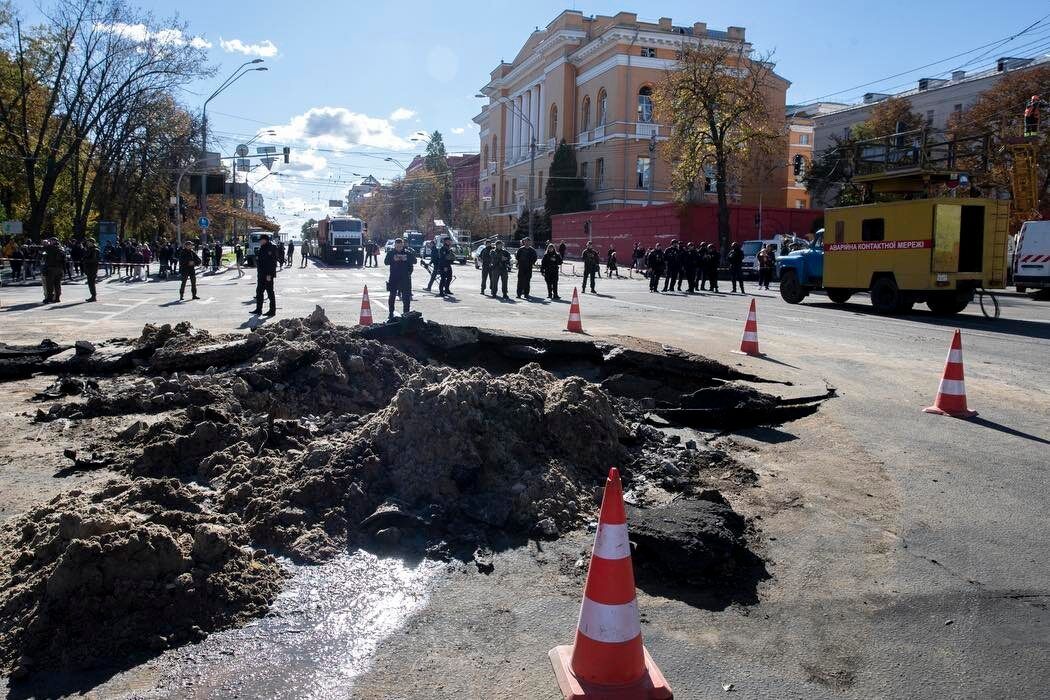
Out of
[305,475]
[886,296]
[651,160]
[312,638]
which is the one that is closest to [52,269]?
[305,475]

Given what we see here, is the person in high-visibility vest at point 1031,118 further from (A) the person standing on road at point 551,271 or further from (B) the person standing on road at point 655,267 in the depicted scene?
(A) the person standing on road at point 551,271

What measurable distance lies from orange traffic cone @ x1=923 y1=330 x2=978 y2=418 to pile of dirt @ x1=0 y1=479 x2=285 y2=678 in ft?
21.5

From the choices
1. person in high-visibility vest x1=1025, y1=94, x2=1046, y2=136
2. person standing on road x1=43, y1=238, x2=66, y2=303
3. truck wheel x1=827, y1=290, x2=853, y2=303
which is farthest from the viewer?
truck wheel x1=827, y1=290, x2=853, y2=303

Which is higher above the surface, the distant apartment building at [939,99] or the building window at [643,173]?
the distant apartment building at [939,99]

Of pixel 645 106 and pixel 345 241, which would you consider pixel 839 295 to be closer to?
pixel 345 241

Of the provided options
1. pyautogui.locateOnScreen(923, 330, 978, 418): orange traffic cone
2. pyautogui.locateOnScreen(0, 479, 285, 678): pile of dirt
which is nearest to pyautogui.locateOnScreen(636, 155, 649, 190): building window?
pyautogui.locateOnScreen(923, 330, 978, 418): orange traffic cone

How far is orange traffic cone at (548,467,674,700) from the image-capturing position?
2.72m

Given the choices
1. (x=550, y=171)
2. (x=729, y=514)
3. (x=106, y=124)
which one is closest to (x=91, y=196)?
(x=106, y=124)

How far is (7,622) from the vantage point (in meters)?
3.21

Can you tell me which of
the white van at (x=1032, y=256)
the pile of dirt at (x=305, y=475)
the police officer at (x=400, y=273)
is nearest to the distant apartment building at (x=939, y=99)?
the white van at (x=1032, y=256)

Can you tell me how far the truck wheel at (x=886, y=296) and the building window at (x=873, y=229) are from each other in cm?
105

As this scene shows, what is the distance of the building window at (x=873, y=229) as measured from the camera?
18844mm

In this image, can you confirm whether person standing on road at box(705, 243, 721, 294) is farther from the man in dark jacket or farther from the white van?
the white van

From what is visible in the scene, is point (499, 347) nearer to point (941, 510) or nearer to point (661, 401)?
point (661, 401)
